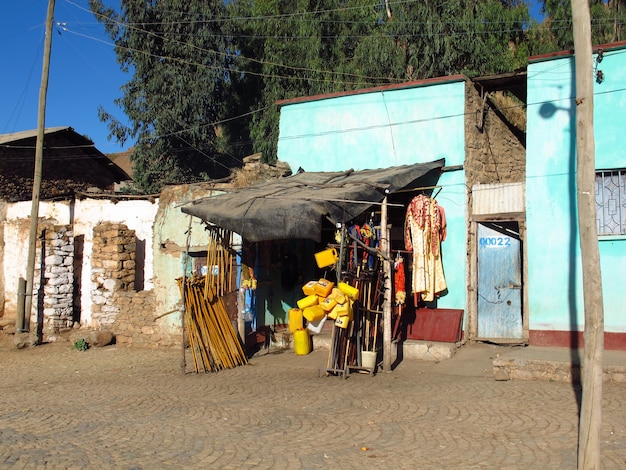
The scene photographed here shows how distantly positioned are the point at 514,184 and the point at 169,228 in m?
6.94

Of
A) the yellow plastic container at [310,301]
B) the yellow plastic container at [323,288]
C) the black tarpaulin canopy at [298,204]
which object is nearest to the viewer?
the black tarpaulin canopy at [298,204]

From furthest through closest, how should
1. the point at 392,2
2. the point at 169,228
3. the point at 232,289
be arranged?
the point at 392,2 < the point at 169,228 < the point at 232,289

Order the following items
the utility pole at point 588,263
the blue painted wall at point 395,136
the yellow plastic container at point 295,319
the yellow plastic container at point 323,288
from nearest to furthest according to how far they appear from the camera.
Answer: the utility pole at point 588,263 < the yellow plastic container at point 323,288 < the yellow plastic container at point 295,319 < the blue painted wall at point 395,136

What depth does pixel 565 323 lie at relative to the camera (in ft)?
28.7

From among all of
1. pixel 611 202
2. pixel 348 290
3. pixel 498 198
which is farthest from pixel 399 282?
pixel 611 202

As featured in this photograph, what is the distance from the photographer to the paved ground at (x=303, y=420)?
5.31 metres

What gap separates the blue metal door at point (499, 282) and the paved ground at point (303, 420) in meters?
0.78

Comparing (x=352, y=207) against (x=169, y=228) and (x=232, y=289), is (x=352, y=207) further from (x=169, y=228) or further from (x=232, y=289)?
(x=169, y=228)

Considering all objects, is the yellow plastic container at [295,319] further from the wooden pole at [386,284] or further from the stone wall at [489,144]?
the stone wall at [489,144]

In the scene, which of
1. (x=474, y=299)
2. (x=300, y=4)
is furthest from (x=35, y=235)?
(x=300, y=4)

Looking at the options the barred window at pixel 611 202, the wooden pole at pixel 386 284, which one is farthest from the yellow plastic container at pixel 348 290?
the barred window at pixel 611 202

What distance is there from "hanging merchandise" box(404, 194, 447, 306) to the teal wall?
150 cm

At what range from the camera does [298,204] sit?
803cm

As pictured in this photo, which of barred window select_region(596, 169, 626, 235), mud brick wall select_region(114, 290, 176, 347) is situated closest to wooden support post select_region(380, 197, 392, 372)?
barred window select_region(596, 169, 626, 235)
